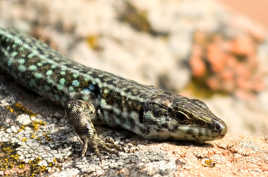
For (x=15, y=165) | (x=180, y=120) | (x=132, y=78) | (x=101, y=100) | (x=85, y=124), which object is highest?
(x=132, y=78)

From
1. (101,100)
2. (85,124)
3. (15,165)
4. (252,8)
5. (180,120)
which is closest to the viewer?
(15,165)

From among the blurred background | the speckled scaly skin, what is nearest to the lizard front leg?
the speckled scaly skin

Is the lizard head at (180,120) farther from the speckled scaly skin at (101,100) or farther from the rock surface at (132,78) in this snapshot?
the rock surface at (132,78)

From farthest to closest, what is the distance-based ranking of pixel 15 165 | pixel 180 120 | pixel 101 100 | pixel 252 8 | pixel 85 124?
pixel 252 8, pixel 101 100, pixel 85 124, pixel 180 120, pixel 15 165

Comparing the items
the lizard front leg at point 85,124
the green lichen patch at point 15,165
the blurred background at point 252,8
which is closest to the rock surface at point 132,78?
the green lichen patch at point 15,165

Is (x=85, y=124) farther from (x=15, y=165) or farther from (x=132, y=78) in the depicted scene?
(x=132, y=78)

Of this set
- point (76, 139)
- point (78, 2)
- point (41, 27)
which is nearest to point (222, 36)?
point (78, 2)

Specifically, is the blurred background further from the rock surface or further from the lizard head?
the lizard head

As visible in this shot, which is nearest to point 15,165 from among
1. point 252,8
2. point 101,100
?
point 101,100
